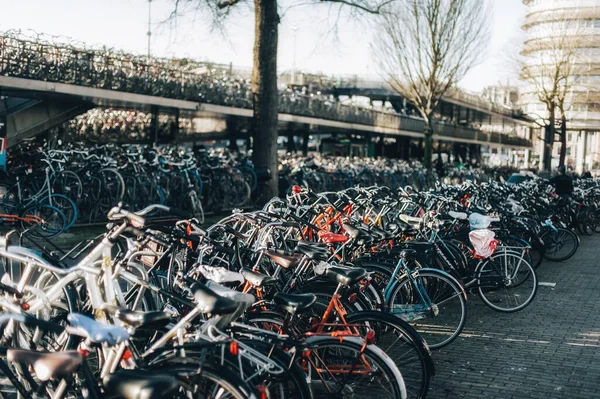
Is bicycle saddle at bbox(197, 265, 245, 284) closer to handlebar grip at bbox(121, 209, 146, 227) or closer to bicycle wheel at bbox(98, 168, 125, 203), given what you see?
handlebar grip at bbox(121, 209, 146, 227)

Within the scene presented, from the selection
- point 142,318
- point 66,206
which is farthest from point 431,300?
point 66,206

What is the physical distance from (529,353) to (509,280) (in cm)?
139

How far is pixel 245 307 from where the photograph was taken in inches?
122

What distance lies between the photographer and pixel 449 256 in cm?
666

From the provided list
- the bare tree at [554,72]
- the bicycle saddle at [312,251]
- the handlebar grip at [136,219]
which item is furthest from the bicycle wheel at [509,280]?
the bare tree at [554,72]

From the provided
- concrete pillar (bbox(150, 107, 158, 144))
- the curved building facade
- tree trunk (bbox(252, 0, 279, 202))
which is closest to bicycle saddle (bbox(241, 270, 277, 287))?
tree trunk (bbox(252, 0, 279, 202))

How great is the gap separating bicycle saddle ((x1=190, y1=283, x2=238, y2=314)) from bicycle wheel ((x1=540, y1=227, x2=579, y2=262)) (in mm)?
8485

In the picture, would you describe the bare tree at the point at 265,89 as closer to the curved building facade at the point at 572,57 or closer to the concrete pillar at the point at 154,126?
the concrete pillar at the point at 154,126

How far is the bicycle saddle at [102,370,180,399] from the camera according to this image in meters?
2.44

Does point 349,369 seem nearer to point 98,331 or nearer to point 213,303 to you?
point 213,303

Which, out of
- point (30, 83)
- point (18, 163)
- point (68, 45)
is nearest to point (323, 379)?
point (18, 163)

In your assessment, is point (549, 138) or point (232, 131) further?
point (549, 138)

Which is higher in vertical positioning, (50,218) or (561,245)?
(50,218)

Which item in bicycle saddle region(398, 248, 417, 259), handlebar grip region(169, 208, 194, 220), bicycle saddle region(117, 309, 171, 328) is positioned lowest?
bicycle saddle region(398, 248, 417, 259)
